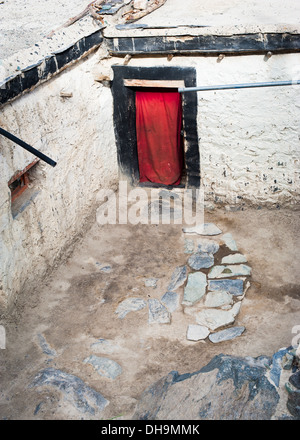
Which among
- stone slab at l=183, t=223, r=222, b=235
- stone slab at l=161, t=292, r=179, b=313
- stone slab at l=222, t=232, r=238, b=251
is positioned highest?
stone slab at l=183, t=223, r=222, b=235

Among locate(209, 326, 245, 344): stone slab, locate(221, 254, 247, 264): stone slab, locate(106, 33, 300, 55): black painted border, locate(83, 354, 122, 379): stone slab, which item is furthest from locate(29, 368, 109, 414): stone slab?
locate(106, 33, 300, 55): black painted border

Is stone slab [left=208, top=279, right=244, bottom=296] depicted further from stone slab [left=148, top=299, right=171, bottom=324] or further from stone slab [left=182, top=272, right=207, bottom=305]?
stone slab [left=148, top=299, right=171, bottom=324]

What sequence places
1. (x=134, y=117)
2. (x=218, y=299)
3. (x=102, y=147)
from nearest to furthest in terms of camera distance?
1. (x=218, y=299)
2. (x=102, y=147)
3. (x=134, y=117)

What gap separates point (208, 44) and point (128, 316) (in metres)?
4.03

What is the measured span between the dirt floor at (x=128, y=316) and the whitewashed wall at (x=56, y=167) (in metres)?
0.43

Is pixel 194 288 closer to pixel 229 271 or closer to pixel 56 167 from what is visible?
pixel 229 271

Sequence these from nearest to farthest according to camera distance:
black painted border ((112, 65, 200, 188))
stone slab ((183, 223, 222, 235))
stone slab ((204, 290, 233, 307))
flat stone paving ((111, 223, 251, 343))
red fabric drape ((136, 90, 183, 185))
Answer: flat stone paving ((111, 223, 251, 343)) → stone slab ((204, 290, 233, 307)) → black painted border ((112, 65, 200, 188)) → stone slab ((183, 223, 222, 235)) → red fabric drape ((136, 90, 183, 185))

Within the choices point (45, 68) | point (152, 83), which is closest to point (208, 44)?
point (152, 83)

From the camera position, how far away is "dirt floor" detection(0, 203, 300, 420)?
538 centimetres

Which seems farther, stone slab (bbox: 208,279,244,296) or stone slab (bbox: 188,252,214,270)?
stone slab (bbox: 188,252,214,270)

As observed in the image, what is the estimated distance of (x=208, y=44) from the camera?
7.21 m

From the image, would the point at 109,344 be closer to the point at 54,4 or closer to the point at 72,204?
the point at 72,204

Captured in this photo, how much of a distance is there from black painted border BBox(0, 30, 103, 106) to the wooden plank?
0.76 m

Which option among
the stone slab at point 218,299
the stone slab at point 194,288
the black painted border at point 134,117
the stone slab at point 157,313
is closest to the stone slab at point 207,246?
the stone slab at point 194,288
